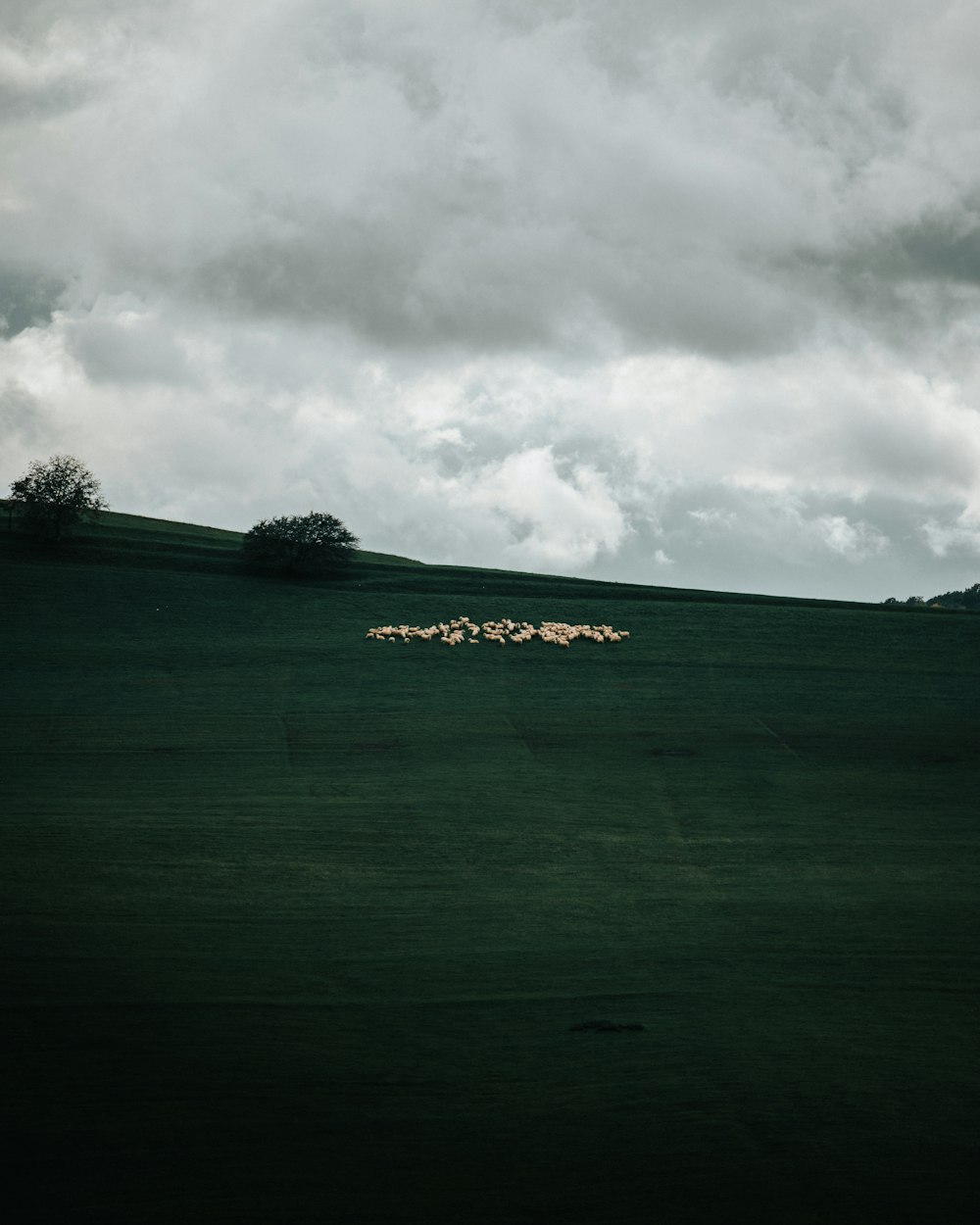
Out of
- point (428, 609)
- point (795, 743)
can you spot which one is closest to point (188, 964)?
point (795, 743)

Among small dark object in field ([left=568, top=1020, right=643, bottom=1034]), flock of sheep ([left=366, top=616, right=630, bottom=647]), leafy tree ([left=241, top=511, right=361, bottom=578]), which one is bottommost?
small dark object in field ([left=568, top=1020, right=643, bottom=1034])

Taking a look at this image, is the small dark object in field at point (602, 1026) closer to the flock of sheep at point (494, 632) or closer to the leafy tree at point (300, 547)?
the flock of sheep at point (494, 632)

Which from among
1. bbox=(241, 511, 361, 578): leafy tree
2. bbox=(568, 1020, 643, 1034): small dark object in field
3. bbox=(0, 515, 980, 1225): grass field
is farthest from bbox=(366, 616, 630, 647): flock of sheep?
bbox=(568, 1020, 643, 1034): small dark object in field

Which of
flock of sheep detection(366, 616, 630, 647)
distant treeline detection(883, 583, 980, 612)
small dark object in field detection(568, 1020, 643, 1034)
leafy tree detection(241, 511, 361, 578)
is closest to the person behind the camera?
small dark object in field detection(568, 1020, 643, 1034)

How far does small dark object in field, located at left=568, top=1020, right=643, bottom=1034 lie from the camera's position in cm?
1645

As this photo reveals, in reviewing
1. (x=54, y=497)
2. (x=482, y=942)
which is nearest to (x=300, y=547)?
(x=54, y=497)

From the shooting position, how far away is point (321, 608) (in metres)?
56.8

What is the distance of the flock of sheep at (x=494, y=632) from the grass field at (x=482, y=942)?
4.78 m

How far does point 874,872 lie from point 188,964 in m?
16.7

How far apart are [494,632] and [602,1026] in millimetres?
35488

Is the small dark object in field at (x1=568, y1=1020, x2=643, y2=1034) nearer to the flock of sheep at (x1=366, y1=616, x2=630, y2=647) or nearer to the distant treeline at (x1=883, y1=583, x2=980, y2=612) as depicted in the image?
the flock of sheep at (x1=366, y1=616, x2=630, y2=647)

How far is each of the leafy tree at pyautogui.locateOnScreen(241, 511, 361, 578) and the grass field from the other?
812 inches

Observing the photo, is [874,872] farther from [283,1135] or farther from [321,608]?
[321,608]

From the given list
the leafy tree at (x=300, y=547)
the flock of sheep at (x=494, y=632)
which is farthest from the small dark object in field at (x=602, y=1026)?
the leafy tree at (x=300, y=547)
